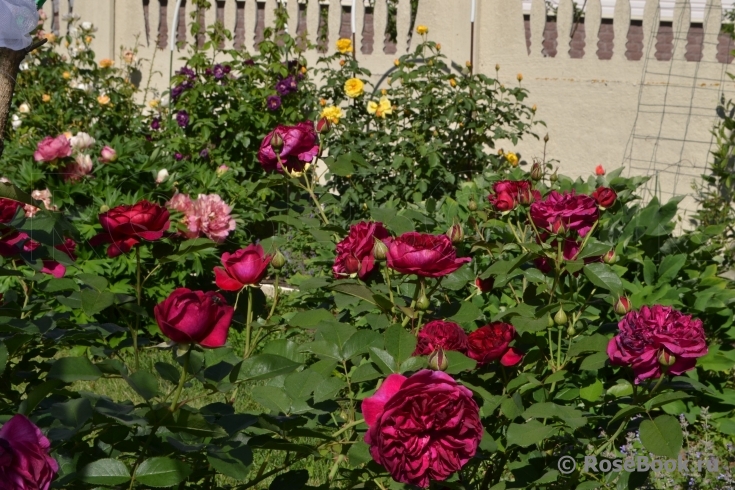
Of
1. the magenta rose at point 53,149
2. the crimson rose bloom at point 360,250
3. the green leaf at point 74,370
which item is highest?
the crimson rose bloom at point 360,250

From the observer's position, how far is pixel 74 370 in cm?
111

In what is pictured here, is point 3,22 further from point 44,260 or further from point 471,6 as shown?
point 471,6

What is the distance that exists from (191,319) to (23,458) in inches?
9.3

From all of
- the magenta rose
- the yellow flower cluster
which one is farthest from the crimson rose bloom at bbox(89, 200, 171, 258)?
the yellow flower cluster

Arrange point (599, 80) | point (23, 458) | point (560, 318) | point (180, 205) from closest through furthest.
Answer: point (23, 458)
point (560, 318)
point (180, 205)
point (599, 80)

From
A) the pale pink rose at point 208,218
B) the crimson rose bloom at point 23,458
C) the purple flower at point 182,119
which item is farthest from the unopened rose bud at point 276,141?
the purple flower at point 182,119

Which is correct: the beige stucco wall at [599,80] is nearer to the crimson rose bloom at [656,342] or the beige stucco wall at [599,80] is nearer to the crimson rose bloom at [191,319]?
the crimson rose bloom at [656,342]

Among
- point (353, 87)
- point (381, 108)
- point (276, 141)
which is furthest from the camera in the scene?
point (353, 87)

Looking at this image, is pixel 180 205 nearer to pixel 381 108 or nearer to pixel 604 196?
pixel 604 196

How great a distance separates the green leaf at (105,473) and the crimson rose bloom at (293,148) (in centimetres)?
79

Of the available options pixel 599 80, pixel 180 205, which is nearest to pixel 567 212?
pixel 180 205

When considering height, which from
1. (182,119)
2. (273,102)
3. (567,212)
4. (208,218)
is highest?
(567,212)

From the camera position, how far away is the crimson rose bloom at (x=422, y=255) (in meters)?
1.28

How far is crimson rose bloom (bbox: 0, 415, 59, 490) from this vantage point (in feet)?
2.87
